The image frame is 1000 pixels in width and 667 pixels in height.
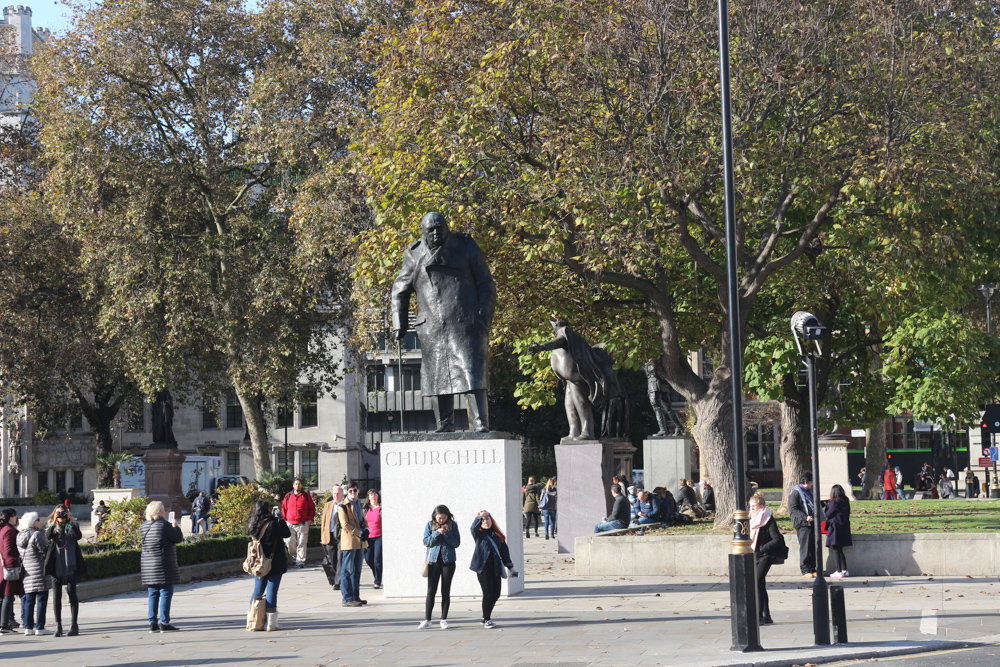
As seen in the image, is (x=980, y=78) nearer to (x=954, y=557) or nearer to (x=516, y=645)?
(x=954, y=557)

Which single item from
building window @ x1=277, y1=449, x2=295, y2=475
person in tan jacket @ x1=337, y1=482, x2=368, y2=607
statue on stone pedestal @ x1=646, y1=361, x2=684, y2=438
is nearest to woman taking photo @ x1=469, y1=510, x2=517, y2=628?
person in tan jacket @ x1=337, y1=482, x2=368, y2=607

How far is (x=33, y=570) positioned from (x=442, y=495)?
5.15m

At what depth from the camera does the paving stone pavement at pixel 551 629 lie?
11531 mm

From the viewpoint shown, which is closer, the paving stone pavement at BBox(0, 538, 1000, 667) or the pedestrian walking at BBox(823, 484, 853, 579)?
the paving stone pavement at BBox(0, 538, 1000, 667)

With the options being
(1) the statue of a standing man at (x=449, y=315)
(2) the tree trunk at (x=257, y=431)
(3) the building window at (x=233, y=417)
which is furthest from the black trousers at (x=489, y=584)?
(3) the building window at (x=233, y=417)

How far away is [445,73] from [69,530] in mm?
10315

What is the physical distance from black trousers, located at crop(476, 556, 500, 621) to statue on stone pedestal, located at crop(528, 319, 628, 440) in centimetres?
1093

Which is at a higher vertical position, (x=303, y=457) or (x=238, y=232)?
(x=238, y=232)

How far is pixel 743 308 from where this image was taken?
69.3 ft

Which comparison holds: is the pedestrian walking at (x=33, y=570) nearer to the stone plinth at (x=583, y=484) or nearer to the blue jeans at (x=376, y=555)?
the blue jeans at (x=376, y=555)

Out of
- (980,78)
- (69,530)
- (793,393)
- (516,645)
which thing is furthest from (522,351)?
(516,645)

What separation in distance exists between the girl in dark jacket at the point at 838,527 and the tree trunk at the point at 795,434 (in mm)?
9076

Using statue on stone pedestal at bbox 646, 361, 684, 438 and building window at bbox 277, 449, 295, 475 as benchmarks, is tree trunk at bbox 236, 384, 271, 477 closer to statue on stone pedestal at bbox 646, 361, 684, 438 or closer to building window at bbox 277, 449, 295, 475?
statue on stone pedestal at bbox 646, 361, 684, 438

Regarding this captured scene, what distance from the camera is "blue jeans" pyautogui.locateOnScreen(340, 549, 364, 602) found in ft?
53.0
